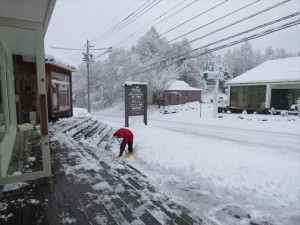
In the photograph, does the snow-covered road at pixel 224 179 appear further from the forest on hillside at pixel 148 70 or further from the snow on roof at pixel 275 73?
the forest on hillside at pixel 148 70

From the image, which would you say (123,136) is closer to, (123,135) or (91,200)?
(123,135)

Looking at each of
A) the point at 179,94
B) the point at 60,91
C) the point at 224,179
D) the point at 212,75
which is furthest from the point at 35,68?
the point at 179,94

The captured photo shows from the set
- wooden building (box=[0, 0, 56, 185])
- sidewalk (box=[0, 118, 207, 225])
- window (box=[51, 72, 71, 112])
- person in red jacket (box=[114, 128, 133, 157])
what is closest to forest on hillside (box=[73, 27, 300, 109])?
window (box=[51, 72, 71, 112])

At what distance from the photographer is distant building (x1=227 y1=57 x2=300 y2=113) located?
22259 mm

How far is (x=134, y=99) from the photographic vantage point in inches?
449

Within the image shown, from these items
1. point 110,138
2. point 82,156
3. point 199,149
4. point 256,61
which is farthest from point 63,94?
point 256,61

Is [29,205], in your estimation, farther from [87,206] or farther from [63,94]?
[63,94]

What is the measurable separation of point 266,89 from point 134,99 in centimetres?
1720

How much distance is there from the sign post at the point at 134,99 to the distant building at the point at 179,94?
20.3 metres

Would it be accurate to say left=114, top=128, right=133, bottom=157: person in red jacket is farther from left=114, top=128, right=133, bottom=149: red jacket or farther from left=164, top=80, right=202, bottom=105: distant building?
left=164, top=80, right=202, bottom=105: distant building

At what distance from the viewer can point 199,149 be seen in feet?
23.2

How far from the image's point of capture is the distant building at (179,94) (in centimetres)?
3244

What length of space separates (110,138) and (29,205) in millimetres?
5793

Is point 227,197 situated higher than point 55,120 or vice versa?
point 55,120
